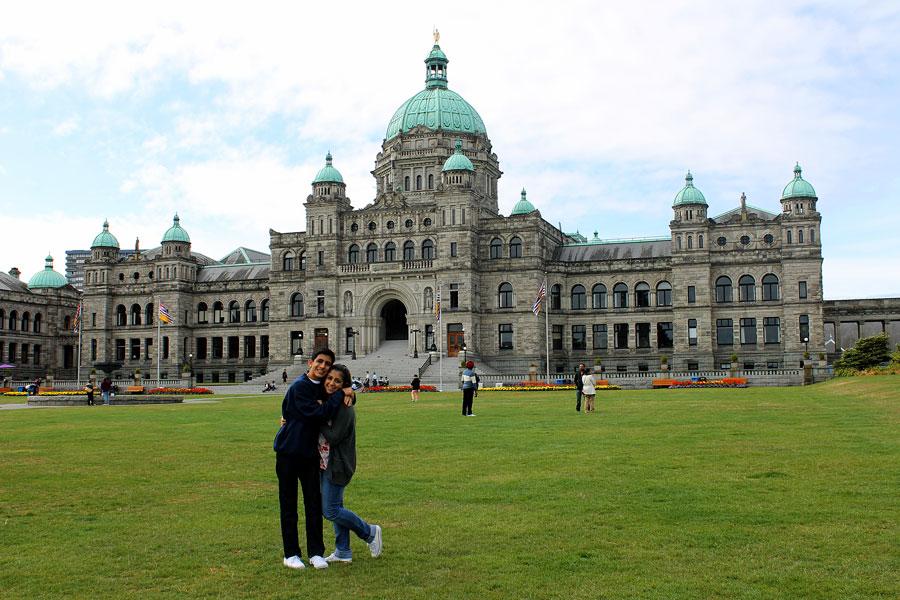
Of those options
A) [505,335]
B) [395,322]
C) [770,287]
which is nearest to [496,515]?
[505,335]

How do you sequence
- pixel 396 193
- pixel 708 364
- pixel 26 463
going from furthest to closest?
pixel 396 193 → pixel 708 364 → pixel 26 463

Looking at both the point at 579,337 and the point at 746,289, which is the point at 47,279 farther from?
the point at 746,289

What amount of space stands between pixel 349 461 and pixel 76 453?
1459cm

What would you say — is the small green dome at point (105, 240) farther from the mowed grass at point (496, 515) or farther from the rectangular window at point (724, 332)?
the mowed grass at point (496, 515)

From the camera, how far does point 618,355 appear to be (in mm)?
92188

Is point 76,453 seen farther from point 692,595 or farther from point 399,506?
point 692,595

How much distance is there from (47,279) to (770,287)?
87.3 m

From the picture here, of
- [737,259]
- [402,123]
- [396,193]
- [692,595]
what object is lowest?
[692,595]

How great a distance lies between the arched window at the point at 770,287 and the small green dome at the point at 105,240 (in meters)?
73.2

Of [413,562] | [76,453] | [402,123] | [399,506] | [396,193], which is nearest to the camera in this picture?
[413,562]

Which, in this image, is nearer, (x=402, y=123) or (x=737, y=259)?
(x=737, y=259)

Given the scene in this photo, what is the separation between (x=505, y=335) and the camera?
90.7 meters

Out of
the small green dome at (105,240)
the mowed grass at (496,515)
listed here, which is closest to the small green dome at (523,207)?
the small green dome at (105,240)

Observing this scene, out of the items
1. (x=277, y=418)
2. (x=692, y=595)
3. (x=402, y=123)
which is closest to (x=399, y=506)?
(x=692, y=595)
